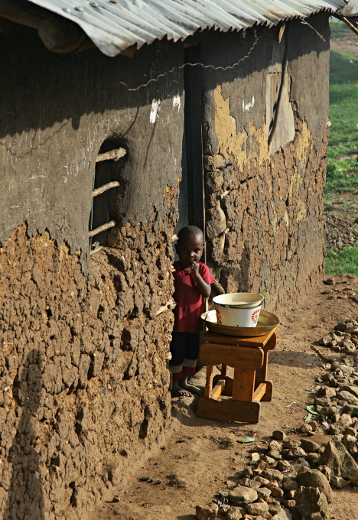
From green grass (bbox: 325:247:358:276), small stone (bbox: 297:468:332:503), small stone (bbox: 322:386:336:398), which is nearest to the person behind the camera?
small stone (bbox: 297:468:332:503)

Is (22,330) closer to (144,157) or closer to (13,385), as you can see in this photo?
(13,385)

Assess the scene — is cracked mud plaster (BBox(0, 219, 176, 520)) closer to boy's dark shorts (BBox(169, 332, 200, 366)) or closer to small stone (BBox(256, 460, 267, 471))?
boy's dark shorts (BBox(169, 332, 200, 366))

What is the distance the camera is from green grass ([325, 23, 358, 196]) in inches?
511

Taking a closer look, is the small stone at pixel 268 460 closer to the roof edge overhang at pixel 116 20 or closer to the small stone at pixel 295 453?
the small stone at pixel 295 453

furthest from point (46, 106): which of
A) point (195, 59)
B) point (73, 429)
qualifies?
point (195, 59)

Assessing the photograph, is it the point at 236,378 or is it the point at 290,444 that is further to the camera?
the point at 236,378

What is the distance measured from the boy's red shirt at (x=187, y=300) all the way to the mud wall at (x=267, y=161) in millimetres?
519

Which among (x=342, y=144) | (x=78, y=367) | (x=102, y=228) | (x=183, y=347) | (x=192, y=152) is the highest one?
(x=342, y=144)

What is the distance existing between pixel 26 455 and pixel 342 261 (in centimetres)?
705

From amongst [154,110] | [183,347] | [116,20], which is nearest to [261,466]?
[183,347]

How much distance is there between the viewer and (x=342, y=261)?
9.38m

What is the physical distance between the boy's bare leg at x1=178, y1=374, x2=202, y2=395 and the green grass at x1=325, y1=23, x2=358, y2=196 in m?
8.05

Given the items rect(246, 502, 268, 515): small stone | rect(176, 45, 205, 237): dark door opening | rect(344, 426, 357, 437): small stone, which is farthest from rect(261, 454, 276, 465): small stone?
rect(176, 45, 205, 237): dark door opening

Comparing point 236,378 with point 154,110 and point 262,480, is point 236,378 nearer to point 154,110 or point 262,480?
point 262,480
